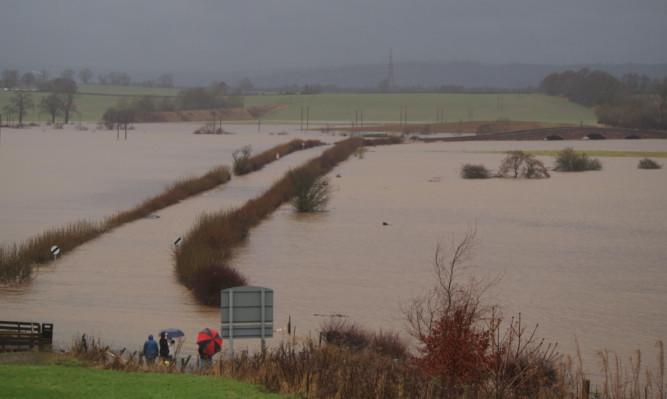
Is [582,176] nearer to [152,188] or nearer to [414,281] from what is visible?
[152,188]

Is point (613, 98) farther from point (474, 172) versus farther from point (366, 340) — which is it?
point (366, 340)

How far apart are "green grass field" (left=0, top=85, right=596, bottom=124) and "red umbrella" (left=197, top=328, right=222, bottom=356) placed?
138 metres

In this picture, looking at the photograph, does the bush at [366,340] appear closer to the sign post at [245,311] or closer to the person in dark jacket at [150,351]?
the sign post at [245,311]

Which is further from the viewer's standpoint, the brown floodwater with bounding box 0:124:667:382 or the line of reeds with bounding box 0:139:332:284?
the line of reeds with bounding box 0:139:332:284

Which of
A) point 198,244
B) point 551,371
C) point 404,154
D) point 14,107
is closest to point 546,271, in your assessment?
point 198,244

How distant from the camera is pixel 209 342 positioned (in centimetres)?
1226

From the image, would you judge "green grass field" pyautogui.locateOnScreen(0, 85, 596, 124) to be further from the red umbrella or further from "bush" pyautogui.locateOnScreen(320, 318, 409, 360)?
the red umbrella

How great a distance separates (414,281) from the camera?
20.7 metres

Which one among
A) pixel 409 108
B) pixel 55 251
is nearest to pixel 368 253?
pixel 55 251

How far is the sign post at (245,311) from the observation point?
36.5ft

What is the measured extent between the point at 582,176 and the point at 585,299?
1580 inches

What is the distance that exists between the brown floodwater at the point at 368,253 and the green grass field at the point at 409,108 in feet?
A: 328

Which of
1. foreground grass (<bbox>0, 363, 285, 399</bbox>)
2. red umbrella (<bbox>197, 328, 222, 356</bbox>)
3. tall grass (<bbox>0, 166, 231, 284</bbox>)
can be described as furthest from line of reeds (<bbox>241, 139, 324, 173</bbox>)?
foreground grass (<bbox>0, 363, 285, 399</bbox>)

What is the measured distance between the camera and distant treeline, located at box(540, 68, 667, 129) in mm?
118162
